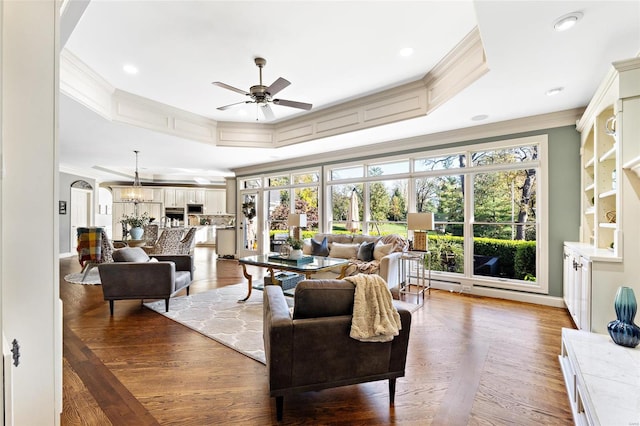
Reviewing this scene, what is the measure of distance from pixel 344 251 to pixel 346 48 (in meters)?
3.25

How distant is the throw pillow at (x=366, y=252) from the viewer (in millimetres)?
4938

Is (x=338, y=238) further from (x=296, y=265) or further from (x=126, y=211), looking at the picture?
(x=126, y=211)

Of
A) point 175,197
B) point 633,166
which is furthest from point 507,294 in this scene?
point 175,197

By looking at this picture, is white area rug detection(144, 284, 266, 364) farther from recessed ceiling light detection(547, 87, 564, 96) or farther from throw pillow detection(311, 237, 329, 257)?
recessed ceiling light detection(547, 87, 564, 96)

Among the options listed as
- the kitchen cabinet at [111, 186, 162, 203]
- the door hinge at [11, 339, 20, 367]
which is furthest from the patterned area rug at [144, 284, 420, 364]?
the kitchen cabinet at [111, 186, 162, 203]

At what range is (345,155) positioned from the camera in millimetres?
6328

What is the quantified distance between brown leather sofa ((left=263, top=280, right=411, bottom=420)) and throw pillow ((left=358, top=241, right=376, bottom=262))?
2957 mm

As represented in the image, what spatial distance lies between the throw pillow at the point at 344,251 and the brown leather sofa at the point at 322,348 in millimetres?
3249

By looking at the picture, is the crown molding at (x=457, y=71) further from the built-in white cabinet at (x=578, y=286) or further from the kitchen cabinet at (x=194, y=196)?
the kitchen cabinet at (x=194, y=196)

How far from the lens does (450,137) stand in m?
4.96

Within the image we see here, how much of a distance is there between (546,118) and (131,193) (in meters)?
8.61

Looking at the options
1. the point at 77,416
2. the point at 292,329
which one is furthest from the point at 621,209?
the point at 77,416

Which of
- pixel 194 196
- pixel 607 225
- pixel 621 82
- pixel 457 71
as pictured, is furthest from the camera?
pixel 194 196

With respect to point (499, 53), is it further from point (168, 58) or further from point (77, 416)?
point (77, 416)
